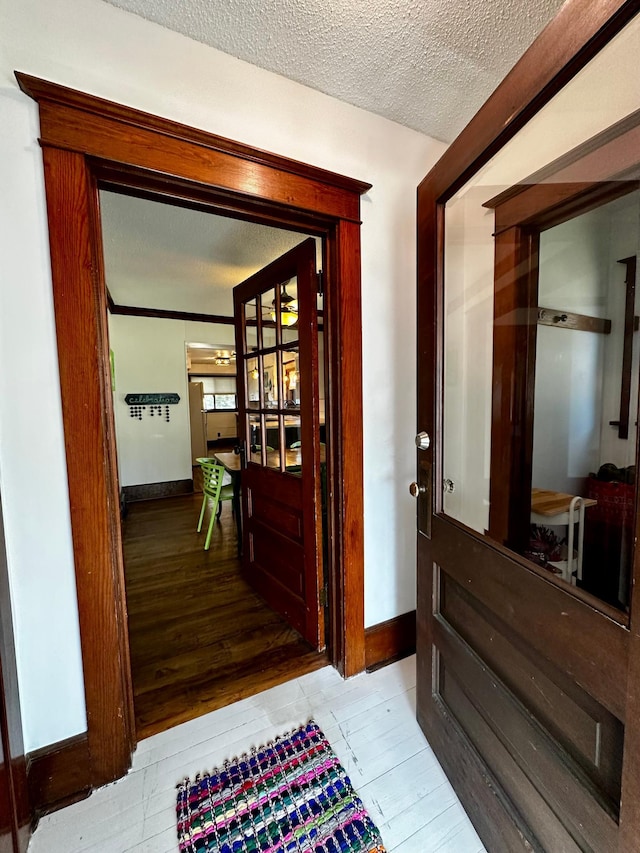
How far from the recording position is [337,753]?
1.29 m

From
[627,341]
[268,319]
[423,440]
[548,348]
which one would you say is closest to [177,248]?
[268,319]

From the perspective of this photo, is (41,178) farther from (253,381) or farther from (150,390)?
(150,390)

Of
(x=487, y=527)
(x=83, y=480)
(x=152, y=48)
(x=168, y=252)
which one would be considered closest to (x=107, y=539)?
(x=83, y=480)

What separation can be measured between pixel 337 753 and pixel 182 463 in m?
4.33

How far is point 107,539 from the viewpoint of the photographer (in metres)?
1.19

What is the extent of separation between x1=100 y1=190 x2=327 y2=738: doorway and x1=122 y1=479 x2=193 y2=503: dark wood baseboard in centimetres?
1

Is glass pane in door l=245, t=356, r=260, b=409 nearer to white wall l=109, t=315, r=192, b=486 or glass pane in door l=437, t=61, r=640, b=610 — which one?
glass pane in door l=437, t=61, r=640, b=610

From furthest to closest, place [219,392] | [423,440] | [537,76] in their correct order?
[219,392] → [423,440] → [537,76]

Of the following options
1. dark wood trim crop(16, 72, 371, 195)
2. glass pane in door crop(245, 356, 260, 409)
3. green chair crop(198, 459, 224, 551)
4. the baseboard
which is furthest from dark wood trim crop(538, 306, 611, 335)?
green chair crop(198, 459, 224, 551)

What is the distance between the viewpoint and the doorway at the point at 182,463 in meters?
1.72

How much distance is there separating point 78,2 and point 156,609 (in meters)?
2.80

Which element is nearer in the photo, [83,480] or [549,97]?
[549,97]

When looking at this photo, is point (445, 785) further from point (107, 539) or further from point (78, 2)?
point (78, 2)

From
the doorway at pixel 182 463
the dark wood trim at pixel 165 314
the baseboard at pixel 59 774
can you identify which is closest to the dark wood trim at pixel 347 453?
the doorway at pixel 182 463
